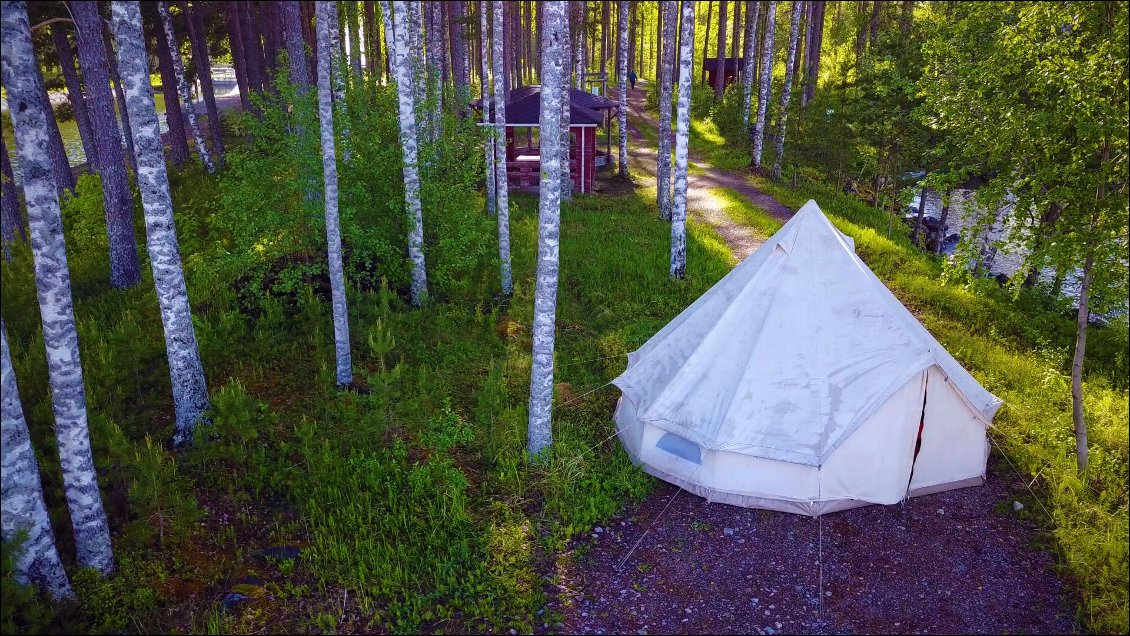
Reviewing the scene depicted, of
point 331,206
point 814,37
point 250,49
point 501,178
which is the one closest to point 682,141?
point 501,178

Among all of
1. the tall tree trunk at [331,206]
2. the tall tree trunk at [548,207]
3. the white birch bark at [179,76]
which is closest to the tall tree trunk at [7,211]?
the white birch bark at [179,76]

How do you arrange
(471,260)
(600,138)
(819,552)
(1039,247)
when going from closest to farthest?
(819,552)
(1039,247)
(471,260)
(600,138)

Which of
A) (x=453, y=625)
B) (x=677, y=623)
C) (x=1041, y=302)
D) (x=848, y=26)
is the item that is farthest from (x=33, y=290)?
(x=848, y=26)

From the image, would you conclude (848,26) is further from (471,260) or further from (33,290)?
(33,290)

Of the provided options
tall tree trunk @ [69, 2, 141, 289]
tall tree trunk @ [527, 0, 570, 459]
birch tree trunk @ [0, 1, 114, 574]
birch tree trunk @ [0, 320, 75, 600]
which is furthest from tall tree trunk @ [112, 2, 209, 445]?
tall tree trunk @ [69, 2, 141, 289]

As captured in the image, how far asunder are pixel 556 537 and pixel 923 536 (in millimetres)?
4240

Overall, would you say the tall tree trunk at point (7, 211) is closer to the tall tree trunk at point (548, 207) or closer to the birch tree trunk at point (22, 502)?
the birch tree trunk at point (22, 502)

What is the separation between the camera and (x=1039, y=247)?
8445mm

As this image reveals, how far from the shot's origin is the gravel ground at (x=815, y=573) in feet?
22.2

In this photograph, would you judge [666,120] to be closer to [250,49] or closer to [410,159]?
[410,159]

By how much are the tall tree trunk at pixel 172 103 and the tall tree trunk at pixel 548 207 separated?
18319 mm

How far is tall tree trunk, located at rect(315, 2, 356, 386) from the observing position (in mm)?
9289

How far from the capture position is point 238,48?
23.1 m

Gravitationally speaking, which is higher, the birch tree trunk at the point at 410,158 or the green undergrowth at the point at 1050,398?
the birch tree trunk at the point at 410,158
